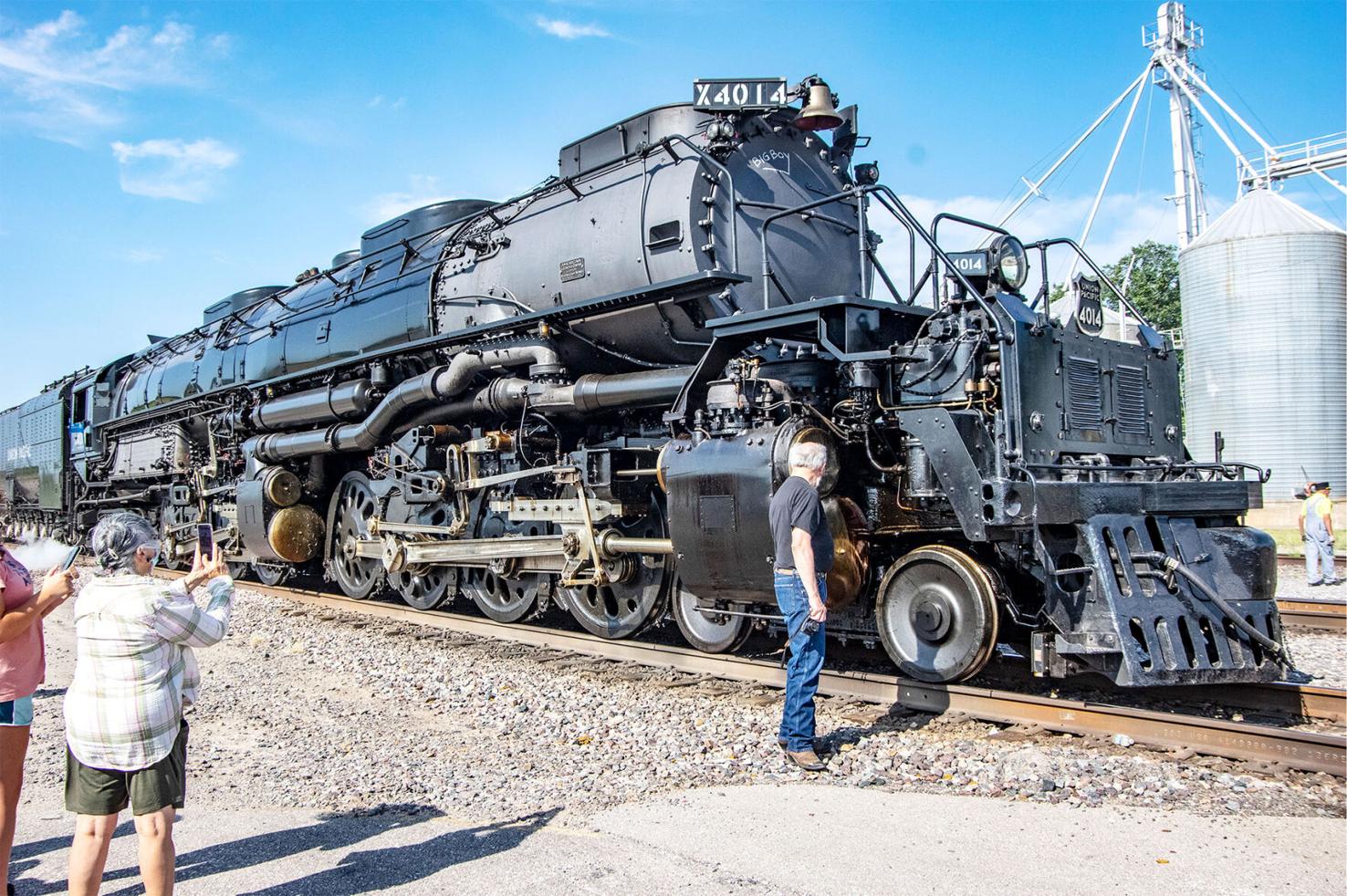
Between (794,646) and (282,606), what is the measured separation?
812 centimetres

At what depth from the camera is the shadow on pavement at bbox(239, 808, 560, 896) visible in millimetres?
3469

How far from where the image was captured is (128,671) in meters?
2.99

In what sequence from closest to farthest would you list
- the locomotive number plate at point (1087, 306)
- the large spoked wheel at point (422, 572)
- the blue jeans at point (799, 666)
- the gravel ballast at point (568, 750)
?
the gravel ballast at point (568, 750) → the blue jeans at point (799, 666) → the locomotive number plate at point (1087, 306) → the large spoked wheel at point (422, 572)

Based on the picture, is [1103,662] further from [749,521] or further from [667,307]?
[667,307]

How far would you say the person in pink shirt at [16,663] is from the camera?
10.8 feet

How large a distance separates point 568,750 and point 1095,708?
2963mm

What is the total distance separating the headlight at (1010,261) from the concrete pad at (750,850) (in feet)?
10.9

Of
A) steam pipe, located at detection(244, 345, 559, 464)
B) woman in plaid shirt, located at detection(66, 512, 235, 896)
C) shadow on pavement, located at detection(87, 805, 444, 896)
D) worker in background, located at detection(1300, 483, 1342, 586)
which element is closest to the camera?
woman in plaid shirt, located at detection(66, 512, 235, 896)

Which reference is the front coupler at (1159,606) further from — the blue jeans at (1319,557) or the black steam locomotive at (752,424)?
the blue jeans at (1319,557)

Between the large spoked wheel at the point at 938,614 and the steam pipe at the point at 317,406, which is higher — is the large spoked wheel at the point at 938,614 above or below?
below

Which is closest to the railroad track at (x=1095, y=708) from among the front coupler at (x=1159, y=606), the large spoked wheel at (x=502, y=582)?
the front coupler at (x=1159, y=606)

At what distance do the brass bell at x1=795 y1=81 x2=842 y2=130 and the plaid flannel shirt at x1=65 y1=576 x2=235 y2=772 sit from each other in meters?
5.70

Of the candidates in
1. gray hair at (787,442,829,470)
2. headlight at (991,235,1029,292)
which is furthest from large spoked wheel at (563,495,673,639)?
headlight at (991,235,1029,292)

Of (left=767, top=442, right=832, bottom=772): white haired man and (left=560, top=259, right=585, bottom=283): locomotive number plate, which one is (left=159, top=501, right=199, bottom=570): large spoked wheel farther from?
(left=767, top=442, right=832, bottom=772): white haired man
